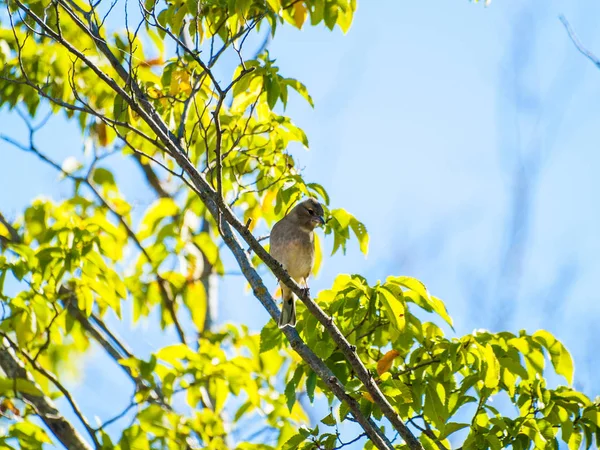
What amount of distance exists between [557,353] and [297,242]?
9.62ft

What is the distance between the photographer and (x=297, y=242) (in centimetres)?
727

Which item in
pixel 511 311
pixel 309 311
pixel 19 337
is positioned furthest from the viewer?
pixel 511 311

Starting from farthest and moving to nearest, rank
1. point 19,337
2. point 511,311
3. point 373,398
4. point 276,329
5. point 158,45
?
point 511,311
point 158,45
point 19,337
point 276,329
point 373,398

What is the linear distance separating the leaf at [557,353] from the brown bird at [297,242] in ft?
8.51

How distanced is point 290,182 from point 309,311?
3.27ft

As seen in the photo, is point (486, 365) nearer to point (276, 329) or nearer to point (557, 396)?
point (557, 396)

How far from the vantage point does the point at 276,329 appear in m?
5.25

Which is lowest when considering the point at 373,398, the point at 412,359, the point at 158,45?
the point at 373,398

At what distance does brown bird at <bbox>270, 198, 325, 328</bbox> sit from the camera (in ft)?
23.7

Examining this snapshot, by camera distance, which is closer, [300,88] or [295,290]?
[295,290]

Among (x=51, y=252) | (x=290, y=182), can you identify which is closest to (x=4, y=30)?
(x=51, y=252)

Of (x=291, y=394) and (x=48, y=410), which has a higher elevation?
(x=48, y=410)

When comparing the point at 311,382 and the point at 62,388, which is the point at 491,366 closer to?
the point at 311,382

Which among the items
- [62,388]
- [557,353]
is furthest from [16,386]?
[557,353]
